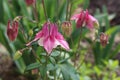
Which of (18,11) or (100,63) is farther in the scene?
(18,11)

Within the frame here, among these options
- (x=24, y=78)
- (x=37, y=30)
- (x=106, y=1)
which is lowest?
(x=24, y=78)

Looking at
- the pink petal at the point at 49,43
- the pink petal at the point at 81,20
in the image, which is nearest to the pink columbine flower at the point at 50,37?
the pink petal at the point at 49,43

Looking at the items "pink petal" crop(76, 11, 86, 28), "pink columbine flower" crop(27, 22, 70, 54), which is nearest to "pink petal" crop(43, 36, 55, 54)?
"pink columbine flower" crop(27, 22, 70, 54)

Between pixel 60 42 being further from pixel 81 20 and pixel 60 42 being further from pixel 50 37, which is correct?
pixel 81 20

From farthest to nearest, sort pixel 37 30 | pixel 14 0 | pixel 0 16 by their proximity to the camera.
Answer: pixel 14 0 < pixel 0 16 < pixel 37 30

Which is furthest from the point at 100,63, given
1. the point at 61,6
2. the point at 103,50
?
the point at 61,6

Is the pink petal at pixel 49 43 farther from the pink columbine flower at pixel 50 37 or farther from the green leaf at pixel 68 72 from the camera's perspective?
the green leaf at pixel 68 72

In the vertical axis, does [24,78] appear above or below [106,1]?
below

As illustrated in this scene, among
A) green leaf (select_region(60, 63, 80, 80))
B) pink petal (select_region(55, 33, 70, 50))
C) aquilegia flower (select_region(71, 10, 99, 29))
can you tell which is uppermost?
aquilegia flower (select_region(71, 10, 99, 29))

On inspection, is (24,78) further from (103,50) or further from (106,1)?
(106,1)

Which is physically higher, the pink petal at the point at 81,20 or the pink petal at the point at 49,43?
the pink petal at the point at 81,20

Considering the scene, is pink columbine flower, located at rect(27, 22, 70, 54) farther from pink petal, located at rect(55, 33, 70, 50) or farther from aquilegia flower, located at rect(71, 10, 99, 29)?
aquilegia flower, located at rect(71, 10, 99, 29)
